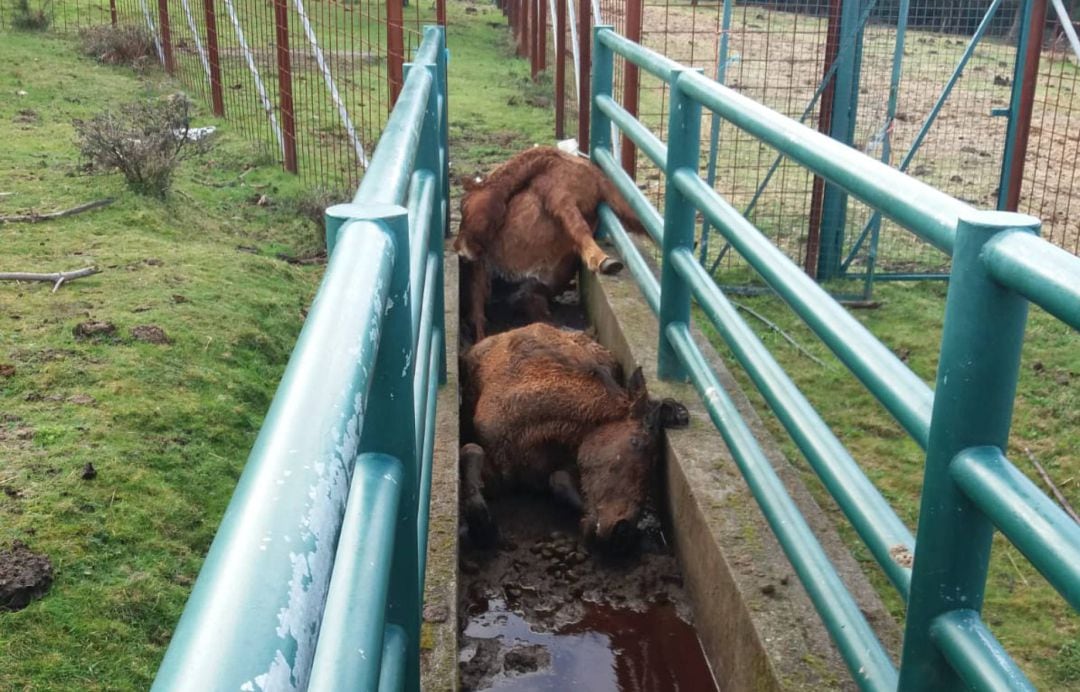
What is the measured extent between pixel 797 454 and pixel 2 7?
1682 centimetres

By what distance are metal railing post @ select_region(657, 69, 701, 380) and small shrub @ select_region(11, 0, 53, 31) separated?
51.7 feet

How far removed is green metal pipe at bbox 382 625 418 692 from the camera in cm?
169

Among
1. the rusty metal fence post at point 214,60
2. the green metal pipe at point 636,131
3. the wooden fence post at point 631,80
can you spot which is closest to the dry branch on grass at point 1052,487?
the green metal pipe at point 636,131

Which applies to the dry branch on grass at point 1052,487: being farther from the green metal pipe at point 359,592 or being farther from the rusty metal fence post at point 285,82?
the rusty metal fence post at point 285,82

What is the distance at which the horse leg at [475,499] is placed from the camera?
156 inches

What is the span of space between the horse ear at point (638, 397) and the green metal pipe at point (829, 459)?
0.61 meters

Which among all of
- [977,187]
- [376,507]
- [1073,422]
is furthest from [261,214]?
[376,507]

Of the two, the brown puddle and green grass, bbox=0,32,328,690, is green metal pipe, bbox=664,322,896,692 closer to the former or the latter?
the brown puddle

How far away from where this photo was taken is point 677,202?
14.0ft

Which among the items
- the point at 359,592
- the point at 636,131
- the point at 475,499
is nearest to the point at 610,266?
the point at 636,131

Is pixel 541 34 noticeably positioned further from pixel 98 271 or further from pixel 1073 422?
pixel 1073 422

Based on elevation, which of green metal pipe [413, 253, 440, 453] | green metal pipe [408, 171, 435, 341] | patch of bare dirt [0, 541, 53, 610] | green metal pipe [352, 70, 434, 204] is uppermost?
green metal pipe [352, 70, 434, 204]

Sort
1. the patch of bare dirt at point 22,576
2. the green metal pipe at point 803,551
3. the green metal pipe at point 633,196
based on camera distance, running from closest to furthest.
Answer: the green metal pipe at point 803,551 < the patch of bare dirt at point 22,576 < the green metal pipe at point 633,196

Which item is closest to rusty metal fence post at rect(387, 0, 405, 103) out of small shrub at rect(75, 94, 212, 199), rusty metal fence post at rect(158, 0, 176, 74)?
small shrub at rect(75, 94, 212, 199)
